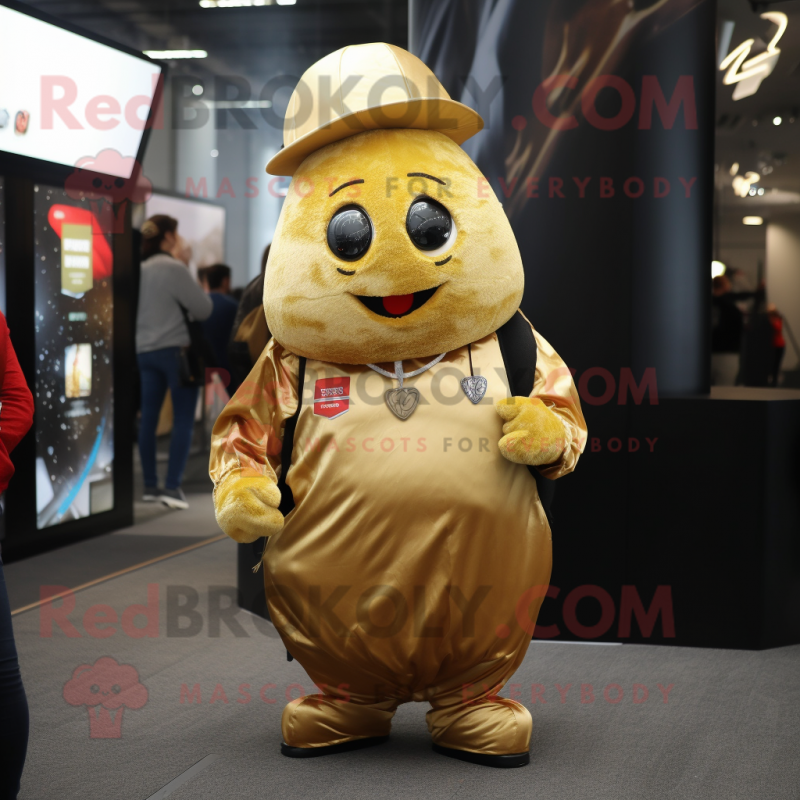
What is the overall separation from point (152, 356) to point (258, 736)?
3.54 m

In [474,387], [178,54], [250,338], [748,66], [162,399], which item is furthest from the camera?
[178,54]

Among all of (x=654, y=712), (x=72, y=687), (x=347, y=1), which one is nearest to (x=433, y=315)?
(x=654, y=712)

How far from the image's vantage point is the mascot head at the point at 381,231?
2010 mm

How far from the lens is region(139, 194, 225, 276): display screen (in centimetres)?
736

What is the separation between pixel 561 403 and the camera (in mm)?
2154

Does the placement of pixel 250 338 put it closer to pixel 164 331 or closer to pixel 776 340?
pixel 164 331

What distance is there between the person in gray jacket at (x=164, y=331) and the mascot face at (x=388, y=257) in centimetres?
349

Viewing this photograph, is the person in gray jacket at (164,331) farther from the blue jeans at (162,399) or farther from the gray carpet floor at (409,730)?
the gray carpet floor at (409,730)

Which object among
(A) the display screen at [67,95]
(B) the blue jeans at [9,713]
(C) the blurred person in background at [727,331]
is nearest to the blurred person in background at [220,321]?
(A) the display screen at [67,95]

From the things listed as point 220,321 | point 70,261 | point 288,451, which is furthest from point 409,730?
point 220,321

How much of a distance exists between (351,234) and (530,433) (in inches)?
22.3

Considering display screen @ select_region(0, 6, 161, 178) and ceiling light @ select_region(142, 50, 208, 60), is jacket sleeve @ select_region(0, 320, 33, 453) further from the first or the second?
ceiling light @ select_region(142, 50, 208, 60)

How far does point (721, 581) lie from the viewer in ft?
10.1

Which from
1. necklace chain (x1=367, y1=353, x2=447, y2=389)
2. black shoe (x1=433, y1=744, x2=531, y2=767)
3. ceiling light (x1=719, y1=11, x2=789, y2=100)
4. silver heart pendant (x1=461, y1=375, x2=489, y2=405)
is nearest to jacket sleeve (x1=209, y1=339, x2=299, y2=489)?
necklace chain (x1=367, y1=353, x2=447, y2=389)
